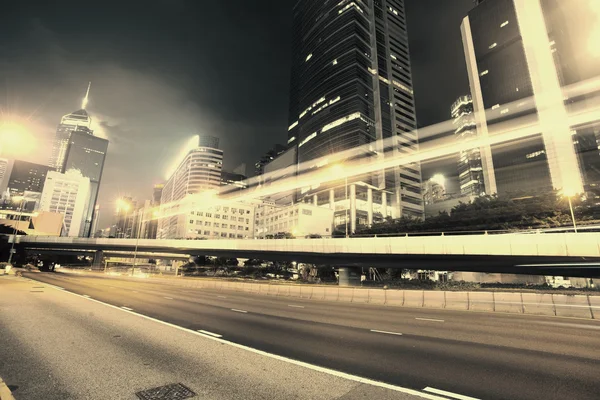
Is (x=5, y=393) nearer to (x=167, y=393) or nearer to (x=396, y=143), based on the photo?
(x=167, y=393)

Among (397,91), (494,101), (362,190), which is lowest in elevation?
(362,190)

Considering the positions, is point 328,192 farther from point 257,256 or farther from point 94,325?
point 94,325

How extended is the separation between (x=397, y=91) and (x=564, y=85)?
77.8 meters

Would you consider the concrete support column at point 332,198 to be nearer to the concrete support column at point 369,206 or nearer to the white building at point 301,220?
the white building at point 301,220

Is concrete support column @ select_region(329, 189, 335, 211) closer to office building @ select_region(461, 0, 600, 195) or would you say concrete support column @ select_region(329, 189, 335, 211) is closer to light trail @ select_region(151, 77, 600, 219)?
light trail @ select_region(151, 77, 600, 219)

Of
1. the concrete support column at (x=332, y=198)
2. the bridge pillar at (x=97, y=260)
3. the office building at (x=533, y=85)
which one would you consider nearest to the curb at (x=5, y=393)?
the bridge pillar at (x=97, y=260)

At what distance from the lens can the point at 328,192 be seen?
139875 mm

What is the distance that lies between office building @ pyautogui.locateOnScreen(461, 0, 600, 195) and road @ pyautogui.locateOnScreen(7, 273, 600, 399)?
420ft

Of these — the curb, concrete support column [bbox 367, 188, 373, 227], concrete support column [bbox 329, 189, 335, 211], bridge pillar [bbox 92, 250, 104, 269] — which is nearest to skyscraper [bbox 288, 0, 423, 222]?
concrete support column [bbox 367, 188, 373, 227]

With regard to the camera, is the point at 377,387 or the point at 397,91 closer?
the point at 377,387

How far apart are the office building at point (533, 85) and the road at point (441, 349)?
5035 inches

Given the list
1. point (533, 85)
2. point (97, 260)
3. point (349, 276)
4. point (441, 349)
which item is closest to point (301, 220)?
point (97, 260)

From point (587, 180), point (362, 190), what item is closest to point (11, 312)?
point (362, 190)

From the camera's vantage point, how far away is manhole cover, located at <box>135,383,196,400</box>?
4840 millimetres
